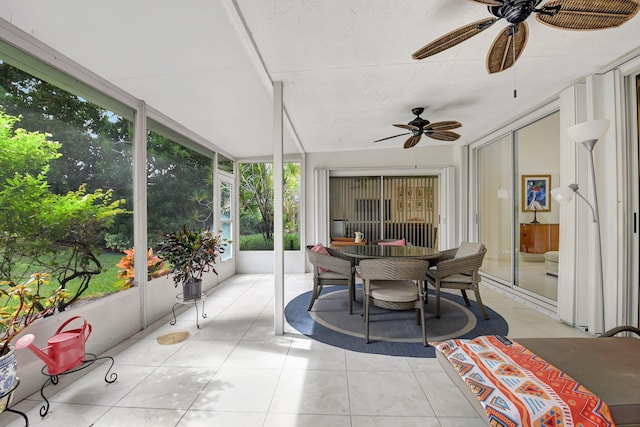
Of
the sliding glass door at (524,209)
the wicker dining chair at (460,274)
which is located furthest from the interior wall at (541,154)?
the wicker dining chair at (460,274)

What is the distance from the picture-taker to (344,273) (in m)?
3.03

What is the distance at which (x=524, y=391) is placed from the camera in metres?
1.18

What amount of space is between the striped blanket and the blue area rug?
2.79 ft

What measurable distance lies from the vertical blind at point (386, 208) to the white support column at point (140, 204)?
11.9 feet

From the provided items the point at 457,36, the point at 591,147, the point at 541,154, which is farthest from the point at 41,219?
the point at 541,154

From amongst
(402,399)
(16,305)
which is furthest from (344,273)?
(16,305)

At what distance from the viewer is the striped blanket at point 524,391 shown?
1.07m

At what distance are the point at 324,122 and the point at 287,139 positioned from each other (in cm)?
100

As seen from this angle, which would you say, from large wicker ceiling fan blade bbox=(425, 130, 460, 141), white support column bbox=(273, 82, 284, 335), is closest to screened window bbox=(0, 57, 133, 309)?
white support column bbox=(273, 82, 284, 335)

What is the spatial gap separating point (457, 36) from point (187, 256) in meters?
3.07

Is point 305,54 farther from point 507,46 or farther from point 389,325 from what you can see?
point 389,325

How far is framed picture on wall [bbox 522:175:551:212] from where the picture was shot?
131 inches

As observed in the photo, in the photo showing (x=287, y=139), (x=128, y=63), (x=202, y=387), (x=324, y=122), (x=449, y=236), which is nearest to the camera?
(x=202, y=387)

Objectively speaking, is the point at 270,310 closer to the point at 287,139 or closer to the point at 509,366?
the point at 509,366
